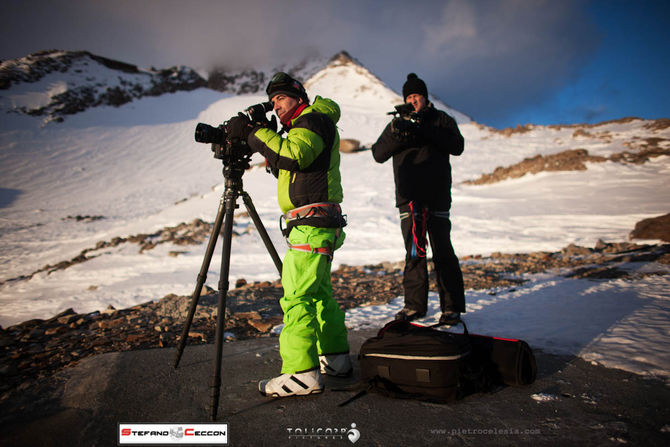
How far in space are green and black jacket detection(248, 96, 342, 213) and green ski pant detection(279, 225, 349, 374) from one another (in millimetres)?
223

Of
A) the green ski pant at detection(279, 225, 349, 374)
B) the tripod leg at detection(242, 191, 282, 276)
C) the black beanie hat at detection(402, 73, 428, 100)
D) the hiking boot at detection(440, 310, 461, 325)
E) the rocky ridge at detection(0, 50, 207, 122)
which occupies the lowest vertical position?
the hiking boot at detection(440, 310, 461, 325)

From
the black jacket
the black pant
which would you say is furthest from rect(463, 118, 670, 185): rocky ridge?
the black pant

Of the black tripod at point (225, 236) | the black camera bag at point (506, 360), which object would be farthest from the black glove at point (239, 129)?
the black camera bag at point (506, 360)

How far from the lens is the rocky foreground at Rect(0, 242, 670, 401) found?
2.74 meters

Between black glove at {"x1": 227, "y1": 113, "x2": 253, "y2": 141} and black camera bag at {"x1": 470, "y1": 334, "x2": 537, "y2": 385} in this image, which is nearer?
black camera bag at {"x1": 470, "y1": 334, "x2": 537, "y2": 385}

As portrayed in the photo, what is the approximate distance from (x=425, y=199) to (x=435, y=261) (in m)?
0.61

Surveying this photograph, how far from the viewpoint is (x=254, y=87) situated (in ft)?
314

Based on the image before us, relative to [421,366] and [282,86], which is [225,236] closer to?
[282,86]

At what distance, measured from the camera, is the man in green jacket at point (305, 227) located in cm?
178

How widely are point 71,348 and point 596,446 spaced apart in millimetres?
3774

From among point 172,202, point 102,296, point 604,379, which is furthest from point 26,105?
point 604,379

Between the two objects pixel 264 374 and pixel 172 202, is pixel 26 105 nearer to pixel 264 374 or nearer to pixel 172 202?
pixel 172 202

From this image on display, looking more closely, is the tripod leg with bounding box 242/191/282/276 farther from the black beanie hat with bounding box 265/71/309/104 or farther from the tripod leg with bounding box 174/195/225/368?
the black beanie hat with bounding box 265/71/309/104

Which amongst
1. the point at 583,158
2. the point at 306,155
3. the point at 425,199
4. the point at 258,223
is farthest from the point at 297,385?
the point at 583,158
